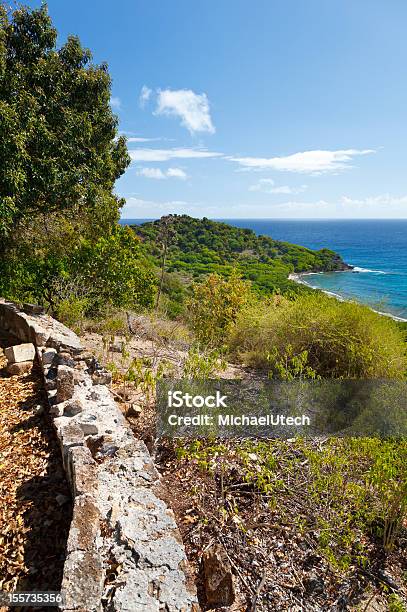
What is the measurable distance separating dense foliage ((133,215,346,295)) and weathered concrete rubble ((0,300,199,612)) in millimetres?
26858

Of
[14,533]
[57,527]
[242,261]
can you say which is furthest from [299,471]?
[242,261]

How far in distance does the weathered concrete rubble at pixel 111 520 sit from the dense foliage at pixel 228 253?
26858mm

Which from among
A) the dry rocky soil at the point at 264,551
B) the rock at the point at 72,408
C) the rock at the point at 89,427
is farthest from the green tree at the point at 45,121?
the dry rocky soil at the point at 264,551

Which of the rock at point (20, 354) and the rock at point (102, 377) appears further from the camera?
the rock at point (20, 354)

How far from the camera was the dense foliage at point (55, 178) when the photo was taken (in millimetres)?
5988

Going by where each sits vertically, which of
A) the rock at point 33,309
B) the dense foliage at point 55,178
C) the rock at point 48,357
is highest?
the dense foliage at point 55,178

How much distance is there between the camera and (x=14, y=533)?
2.20 metres

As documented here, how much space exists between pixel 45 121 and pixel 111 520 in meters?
6.46

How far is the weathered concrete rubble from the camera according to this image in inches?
63.7

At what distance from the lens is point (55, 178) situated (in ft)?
20.7

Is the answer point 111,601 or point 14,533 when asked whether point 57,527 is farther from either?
point 111,601

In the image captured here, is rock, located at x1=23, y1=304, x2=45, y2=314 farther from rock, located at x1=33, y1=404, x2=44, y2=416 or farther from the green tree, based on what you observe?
rock, located at x1=33, y1=404, x2=44, y2=416

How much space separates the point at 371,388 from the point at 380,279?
44.7 meters

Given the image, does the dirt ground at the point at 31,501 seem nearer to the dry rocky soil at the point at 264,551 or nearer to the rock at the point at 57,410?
the rock at the point at 57,410
